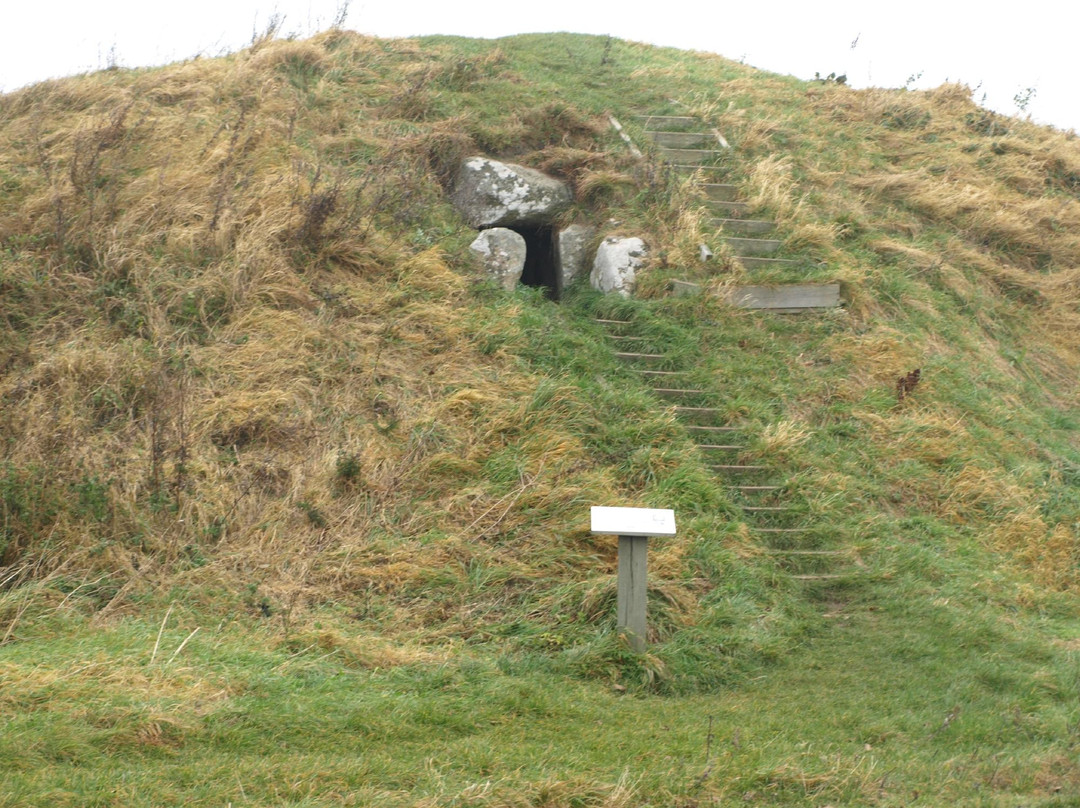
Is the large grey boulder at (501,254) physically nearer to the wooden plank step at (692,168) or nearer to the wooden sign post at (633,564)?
the wooden plank step at (692,168)

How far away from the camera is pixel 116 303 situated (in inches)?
400

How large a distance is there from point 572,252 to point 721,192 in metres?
2.46

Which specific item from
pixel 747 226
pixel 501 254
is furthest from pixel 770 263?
pixel 501 254

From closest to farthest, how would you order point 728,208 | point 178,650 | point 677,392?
1. point 178,650
2. point 677,392
3. point 728,208

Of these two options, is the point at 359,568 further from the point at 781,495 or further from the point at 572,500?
the point at 781,495

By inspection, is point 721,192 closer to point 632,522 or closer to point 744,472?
point 744,472

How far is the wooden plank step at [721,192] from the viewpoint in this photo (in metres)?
13.9

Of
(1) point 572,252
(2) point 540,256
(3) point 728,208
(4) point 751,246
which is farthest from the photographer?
(2) point 540,256

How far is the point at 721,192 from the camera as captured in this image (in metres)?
13.9

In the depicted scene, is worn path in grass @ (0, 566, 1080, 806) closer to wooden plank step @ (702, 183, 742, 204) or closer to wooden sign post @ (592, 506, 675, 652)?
wooden sign post @ (592, 506, 675, 652)

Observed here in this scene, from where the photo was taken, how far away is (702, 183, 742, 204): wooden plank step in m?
13.9

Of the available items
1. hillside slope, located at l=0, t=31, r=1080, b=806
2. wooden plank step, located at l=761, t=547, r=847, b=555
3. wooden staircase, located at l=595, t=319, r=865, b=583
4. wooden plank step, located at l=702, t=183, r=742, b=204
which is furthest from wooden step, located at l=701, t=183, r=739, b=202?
wooden plank step, located at l=761, t=547, r=847, b=555

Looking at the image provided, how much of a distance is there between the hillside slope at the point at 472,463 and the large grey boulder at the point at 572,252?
409mm

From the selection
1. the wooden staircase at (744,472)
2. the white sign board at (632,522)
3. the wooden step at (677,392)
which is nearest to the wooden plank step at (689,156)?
the wooden staircase at (744,472)
